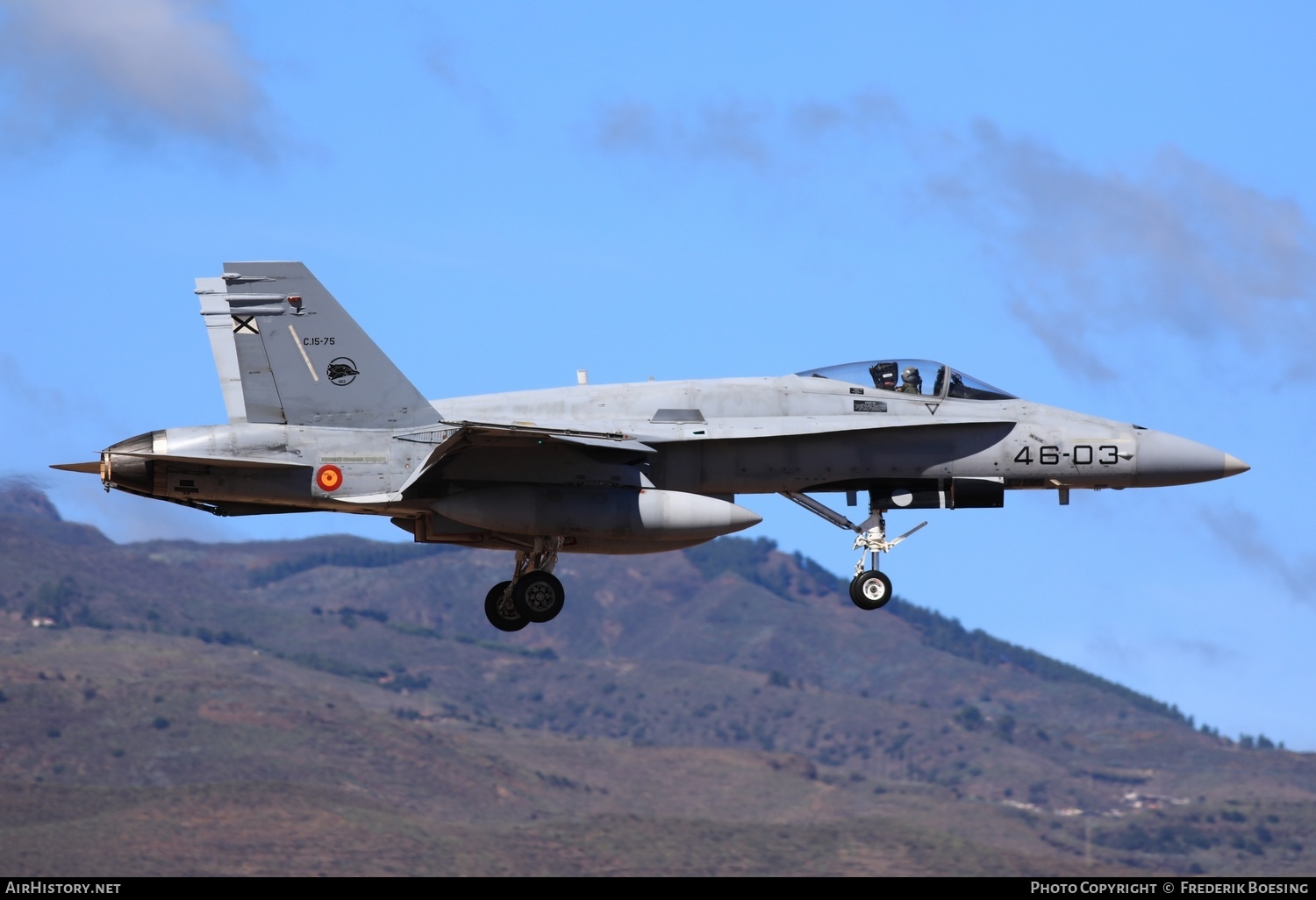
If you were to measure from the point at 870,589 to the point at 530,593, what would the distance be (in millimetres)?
5014

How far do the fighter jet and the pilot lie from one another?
0.02 meters

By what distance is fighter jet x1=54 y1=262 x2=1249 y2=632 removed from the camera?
28.7 meters

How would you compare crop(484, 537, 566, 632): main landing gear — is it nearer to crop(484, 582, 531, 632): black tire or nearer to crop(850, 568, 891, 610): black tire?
crop(484, 582, 531, 632): black tire

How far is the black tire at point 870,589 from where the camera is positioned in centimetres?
2969

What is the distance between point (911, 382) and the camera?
1204 inches

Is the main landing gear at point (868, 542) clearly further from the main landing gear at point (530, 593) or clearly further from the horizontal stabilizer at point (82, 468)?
the horizontal stabilizer at point (82, 468)

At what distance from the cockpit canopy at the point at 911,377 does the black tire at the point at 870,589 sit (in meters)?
2.80

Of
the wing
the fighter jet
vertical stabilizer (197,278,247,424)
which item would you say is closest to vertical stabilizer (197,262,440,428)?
the fighter jet

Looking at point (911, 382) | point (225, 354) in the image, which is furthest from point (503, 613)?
point (911, 382)

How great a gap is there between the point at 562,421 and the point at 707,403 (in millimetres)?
2155

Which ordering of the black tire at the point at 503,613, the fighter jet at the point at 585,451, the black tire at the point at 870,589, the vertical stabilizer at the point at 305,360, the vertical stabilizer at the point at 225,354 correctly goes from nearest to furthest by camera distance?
1. the fighter jet at the point at 585,451
2. the vertical stabilizer at the point at 305,360
3. the black tire at the point at 870,589
4. the black tire at the point at 503,613
5. the vertical stabilizer at the point at 225,354

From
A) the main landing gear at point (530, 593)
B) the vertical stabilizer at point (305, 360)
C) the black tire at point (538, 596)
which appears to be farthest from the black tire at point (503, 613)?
the vertical stabilizer at point (305, 360)
